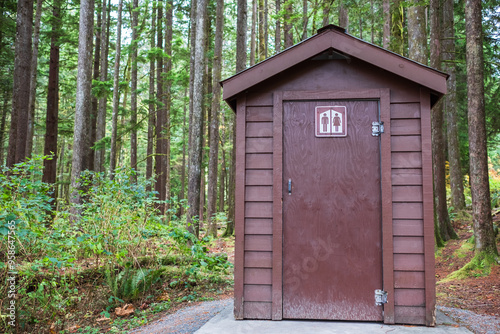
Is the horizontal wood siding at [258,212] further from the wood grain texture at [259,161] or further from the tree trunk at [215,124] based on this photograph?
the tree trunk at [215,124]

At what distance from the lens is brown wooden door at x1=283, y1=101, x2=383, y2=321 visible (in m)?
4.24

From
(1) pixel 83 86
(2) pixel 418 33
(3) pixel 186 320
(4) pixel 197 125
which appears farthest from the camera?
(1) pixel 83 86

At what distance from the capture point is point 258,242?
4.43 meters

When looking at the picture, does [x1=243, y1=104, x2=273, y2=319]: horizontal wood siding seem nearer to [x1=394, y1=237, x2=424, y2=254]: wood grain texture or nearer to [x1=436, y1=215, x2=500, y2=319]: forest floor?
[x1=394, y1=237, x2=424, y2=254]: wood grain texture

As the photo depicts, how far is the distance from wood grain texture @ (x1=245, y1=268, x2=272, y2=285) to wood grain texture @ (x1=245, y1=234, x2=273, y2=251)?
0.80 feet

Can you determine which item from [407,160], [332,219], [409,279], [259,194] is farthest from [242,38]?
[409,279]

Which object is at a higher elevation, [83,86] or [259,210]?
[83,86]

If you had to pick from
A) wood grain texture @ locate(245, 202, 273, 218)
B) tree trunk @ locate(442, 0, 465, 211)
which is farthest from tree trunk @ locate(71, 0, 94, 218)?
tree trunk @ locate(442, 0, 465, 211)

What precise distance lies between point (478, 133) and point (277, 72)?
5131 millimetres

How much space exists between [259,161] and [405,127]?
68.4 inches

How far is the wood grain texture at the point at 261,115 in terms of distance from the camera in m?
4.57

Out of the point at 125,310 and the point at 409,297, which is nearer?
the point at 409,297

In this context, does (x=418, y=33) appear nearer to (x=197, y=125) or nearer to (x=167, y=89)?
(x=197, y=125)

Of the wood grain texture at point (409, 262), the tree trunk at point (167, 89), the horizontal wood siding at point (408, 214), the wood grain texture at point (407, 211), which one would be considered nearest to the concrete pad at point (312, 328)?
the horizontal wood siding at point (408, 214)
